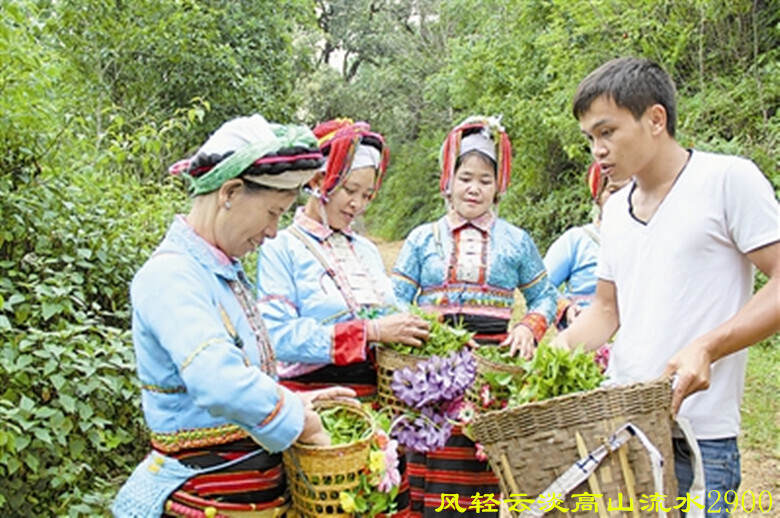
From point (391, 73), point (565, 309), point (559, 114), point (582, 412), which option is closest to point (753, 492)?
point (565, 309)

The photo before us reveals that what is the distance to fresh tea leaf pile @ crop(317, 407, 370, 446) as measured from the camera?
6.23 feet

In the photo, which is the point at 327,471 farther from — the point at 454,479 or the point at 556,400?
the point at 454,479

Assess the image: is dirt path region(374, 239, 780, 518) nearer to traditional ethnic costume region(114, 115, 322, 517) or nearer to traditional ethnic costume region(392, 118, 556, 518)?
traditional ethnic costume region(392, 118, 556, 518)

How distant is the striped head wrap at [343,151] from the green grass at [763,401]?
3761 mm

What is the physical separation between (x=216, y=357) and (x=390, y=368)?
109cm

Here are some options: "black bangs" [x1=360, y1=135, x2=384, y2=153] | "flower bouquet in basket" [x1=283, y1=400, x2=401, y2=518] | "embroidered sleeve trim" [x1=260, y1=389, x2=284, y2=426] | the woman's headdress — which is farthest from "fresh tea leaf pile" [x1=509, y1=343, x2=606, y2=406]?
the woman's headdress

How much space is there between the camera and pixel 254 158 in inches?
70.3

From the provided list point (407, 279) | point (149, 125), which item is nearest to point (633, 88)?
point (407, 279)

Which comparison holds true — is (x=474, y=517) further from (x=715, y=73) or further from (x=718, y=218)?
(x=715, y=73)

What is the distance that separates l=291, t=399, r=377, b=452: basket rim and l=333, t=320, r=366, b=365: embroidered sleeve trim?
0.58 metres

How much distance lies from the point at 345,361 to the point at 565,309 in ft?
5.13

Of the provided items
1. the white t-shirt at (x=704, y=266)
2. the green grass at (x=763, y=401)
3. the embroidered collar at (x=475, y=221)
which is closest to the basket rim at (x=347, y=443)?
the white t-shirt at (x=704, y=266)

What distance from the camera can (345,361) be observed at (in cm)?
263

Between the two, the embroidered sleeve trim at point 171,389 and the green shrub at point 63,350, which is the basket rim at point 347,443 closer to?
the embroidered sleeve trim at point 171,389
